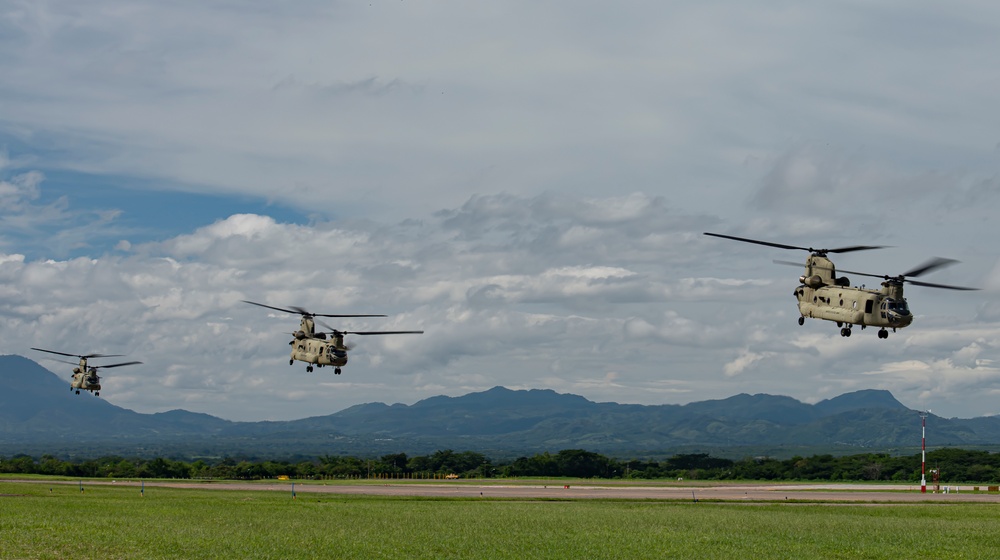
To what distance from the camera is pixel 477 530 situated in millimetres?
50156

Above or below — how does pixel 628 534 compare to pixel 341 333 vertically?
below

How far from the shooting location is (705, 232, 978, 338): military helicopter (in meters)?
56.7

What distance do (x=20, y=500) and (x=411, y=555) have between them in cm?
4049

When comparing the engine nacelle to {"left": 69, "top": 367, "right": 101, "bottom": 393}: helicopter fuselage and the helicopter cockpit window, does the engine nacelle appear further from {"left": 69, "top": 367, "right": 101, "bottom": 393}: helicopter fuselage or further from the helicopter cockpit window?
{"left": 69, "top": 367, "right": 101, "bottom": 393}: helicopter fuselage

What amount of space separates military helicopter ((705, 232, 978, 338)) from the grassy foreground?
1119cm

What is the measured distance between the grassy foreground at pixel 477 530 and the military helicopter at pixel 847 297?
11.2 m

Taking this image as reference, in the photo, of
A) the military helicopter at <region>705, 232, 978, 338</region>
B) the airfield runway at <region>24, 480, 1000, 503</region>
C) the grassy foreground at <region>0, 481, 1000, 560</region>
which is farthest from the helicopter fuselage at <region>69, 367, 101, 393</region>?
the military helicopter at <region>705, 232, 978, 338</region>

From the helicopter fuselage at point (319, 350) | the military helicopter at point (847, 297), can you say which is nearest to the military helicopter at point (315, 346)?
the helicopter fuselage at point (319, 350)

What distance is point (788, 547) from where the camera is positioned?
44.5m

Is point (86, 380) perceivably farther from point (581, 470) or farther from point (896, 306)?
point (896, 306)

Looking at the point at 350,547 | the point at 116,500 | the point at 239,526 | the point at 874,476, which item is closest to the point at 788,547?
the point at 350,547

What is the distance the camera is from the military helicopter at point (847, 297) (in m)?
56.7

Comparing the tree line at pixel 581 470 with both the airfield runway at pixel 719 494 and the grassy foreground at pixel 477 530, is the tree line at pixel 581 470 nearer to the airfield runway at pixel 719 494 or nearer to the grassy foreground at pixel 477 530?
the airfield runway at pixel 719 494

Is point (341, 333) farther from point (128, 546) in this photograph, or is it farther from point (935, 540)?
point (935, 540)
